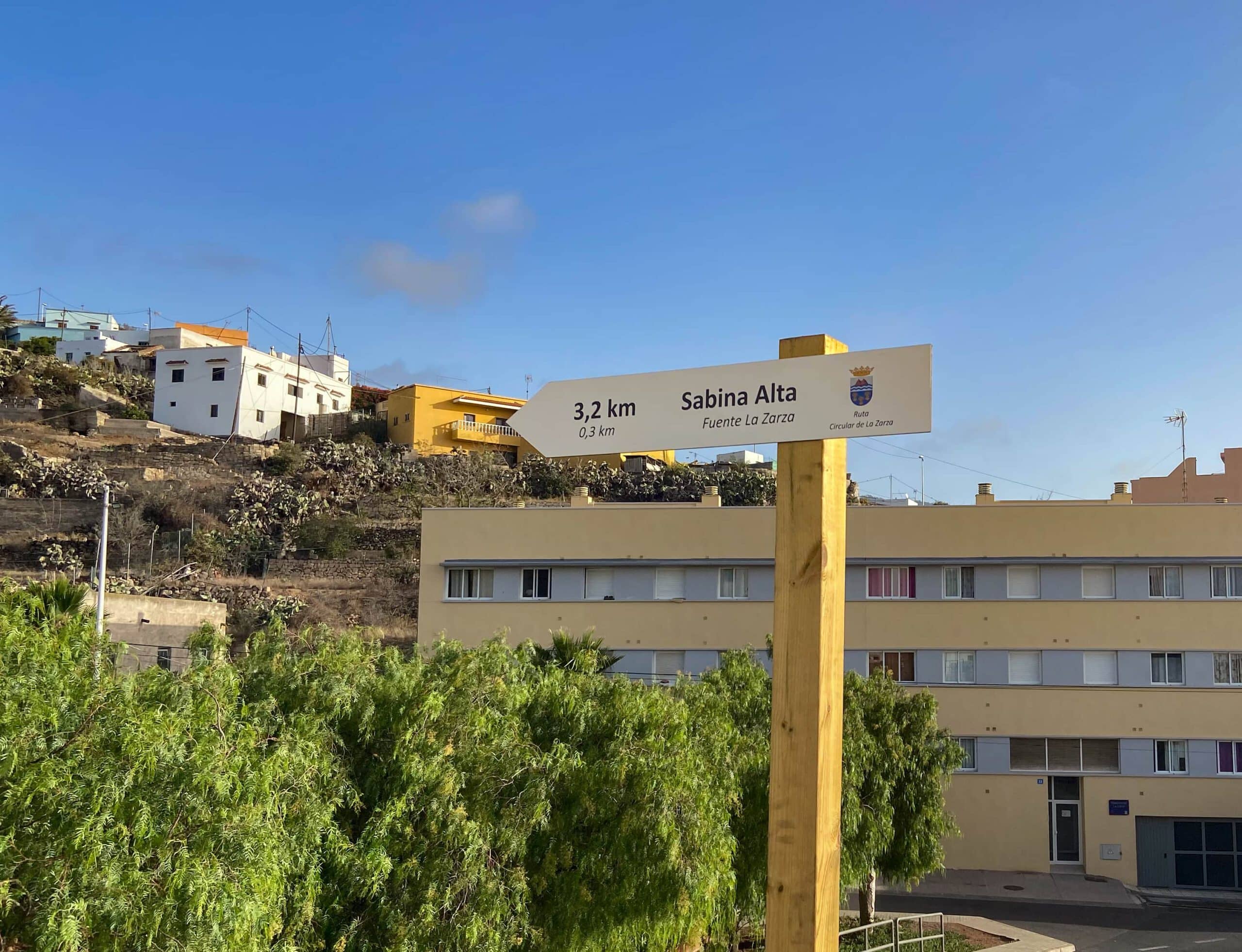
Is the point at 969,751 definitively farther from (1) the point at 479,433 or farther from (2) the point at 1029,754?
(1) the point at 479,433

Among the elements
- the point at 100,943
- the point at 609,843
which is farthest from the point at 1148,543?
the point at 100,943

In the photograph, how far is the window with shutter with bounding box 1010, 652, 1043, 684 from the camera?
33.6 m

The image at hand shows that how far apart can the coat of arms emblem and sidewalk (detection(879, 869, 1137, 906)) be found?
2874 centimetres

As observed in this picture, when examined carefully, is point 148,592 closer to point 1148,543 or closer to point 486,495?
point 486,495

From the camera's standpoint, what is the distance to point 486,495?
65625 millimetres

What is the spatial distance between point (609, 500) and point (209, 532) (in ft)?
71.7

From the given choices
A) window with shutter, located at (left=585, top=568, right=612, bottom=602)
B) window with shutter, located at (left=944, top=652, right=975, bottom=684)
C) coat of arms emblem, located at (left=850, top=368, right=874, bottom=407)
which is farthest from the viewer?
window with shutter, located at (left=585, top=568, right=612, bottom=602)

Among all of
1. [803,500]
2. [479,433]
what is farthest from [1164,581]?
[479,433]

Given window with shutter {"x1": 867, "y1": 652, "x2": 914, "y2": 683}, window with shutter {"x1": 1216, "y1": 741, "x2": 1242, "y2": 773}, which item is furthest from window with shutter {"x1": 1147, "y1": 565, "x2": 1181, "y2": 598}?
window with shutter {"x1": 867, "y1": 652, "x2": 914, "y2": 683}

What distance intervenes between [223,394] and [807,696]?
74661 mm

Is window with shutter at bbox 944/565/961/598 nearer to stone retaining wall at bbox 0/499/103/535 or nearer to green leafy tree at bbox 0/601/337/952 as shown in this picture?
green leafy tree at bbox 0/601/337/952

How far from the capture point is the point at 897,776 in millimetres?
22719

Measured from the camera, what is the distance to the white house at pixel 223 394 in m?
73.1

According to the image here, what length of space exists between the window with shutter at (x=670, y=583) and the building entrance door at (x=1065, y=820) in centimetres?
1237
